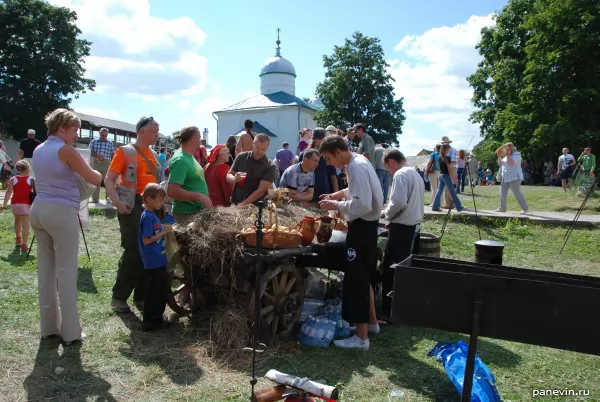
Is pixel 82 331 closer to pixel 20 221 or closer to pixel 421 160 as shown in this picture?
pixel 20 221

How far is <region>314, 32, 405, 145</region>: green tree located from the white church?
3.05 m

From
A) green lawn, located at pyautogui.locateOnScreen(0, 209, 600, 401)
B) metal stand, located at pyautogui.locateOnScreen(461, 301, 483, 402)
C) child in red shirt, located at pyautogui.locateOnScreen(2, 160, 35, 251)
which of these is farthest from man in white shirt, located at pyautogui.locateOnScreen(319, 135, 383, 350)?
child in red shirt, located at pyautogui.locateOnScreen(2, 160, 35, 251)

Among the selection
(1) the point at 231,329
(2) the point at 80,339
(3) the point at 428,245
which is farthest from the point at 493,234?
(2) the point at 80,339

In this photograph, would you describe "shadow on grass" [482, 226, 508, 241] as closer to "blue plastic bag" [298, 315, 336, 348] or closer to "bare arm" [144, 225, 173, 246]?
"blue plastic bag" [298, 315, 336, 348]

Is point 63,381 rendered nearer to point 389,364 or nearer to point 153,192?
point 153,192

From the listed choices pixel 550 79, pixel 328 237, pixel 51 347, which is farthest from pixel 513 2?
pixel 51 347

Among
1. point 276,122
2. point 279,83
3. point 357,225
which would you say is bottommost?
point 357,225

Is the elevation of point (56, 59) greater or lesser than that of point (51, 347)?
greater

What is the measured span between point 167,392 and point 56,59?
142 ft

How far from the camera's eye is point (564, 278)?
114 inches

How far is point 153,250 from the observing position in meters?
4.71

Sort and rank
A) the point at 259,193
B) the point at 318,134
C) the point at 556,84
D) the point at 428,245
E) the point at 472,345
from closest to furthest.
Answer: the point at 472,345 < the point at 259,193 < the point at 428,245 < the point at 318,134 < the point at 556,84

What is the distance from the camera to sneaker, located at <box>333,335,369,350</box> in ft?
15.2

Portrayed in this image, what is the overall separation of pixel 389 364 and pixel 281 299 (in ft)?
3.92
